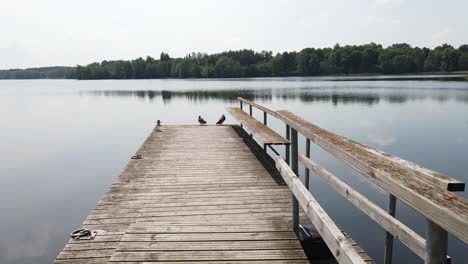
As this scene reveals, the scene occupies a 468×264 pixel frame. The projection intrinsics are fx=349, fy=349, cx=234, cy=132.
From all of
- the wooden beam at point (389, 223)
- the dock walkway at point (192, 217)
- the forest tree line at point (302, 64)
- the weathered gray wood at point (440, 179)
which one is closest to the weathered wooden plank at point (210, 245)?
the dock walkway at point (192, 217)

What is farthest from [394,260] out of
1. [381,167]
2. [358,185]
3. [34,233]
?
[34,233]

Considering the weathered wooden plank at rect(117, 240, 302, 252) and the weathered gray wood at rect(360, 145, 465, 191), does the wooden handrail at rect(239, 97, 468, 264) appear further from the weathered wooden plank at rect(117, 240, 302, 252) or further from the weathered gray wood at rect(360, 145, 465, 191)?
the weathered wooden plank at rect(117, 240, 302, 252)

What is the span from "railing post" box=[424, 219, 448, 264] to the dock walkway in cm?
171

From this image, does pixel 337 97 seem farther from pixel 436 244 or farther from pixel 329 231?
pixel 436 244

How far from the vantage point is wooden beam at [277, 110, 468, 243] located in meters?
1.29

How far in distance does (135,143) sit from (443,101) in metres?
23.7

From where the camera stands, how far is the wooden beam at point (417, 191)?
1288 millimetres

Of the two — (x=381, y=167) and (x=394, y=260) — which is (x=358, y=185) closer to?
(x=394, y=260)

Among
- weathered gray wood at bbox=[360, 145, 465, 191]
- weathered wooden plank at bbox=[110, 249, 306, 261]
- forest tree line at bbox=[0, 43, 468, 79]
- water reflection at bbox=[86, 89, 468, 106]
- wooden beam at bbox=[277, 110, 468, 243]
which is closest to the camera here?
wooden beam at bbox=[277, 110, 468, 243]

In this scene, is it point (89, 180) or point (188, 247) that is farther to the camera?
point (89, 180)

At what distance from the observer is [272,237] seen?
3658mm

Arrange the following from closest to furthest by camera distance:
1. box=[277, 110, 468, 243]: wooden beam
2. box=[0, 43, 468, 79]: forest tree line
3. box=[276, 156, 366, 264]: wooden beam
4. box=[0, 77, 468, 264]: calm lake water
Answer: box=[277, 110, 468, 243]: wooden beam < box=[276, 156, 366, 264]: wooden beam < box=[0, 77, 468, 264]: calm lake water < box=[0, 43, 468, 79]: forest tree line

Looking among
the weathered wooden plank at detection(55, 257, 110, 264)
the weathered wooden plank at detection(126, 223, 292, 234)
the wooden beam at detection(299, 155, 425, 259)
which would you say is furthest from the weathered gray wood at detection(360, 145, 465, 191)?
the weathered wooden plank at detection(55, 257, 110, 264)

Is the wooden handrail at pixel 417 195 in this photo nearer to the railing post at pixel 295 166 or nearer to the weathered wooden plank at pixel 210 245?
the railing post at pixel 295 166
